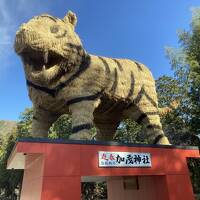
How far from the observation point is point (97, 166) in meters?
6.86

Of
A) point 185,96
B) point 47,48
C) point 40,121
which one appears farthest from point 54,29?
point 185,96

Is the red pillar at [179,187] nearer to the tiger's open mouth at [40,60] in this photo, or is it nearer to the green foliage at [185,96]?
the tiger's open mouth at [40,60]

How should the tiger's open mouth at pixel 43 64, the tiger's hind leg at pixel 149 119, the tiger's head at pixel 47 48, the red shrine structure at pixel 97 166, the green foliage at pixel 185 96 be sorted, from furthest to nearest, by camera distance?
the green foliage at pixel 185 96, the tiger's hind leg at pixel 149 119, the tiger's open mouth at pixel 43 64, the tiger's head at pixel 47 48, the red shrine structure at pixel 97 166

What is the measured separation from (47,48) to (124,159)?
322cm

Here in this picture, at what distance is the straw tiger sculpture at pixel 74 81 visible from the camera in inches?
276

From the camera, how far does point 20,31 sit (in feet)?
22.6

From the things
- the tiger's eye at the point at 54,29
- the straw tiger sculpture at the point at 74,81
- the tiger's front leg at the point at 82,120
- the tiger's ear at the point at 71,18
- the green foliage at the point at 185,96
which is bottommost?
the tiger's front leg at the point at 82,120

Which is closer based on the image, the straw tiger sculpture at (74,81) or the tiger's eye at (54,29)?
the straw tiger sculpture at (74,81)

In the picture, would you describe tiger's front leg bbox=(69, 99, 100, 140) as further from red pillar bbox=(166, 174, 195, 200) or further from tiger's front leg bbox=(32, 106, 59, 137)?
red pillar bbox=(166, 174, 195, 200)

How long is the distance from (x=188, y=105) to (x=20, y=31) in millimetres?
12175

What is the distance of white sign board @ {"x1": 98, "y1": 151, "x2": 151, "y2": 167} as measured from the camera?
7.01m

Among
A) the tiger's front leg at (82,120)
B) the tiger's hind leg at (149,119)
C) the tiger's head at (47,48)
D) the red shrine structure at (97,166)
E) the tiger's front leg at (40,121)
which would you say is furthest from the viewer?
the tiger's hind leg at (149,119)

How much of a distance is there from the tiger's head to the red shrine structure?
1652mm

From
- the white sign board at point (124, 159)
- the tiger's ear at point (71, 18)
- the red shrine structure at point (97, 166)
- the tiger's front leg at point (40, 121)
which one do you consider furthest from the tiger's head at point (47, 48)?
the white sign board at point (124, 159)
